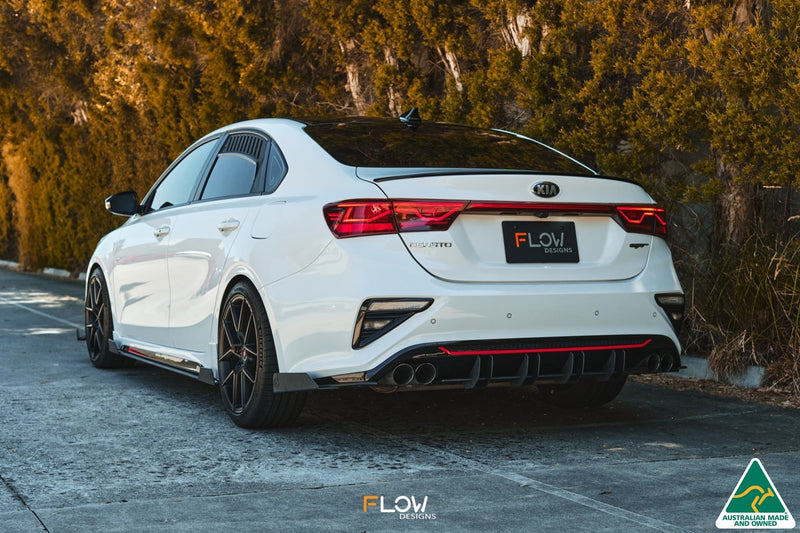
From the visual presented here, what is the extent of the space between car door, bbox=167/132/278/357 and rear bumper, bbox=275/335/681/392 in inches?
38.6

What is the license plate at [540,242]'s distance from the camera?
5277 mm

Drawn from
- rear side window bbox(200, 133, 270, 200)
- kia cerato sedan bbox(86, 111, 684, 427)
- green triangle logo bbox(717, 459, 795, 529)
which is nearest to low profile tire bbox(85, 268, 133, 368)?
rear side window bbox(200, 133, 270, 200)

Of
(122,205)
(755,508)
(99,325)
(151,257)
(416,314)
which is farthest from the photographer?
(99,325)

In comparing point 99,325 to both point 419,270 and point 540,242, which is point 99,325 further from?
point 540,242

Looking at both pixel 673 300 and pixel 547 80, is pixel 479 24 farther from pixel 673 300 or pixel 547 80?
pixel 673 300

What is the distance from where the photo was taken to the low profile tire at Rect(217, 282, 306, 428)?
560 cm

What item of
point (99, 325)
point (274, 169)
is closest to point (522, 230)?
point (274, 169)

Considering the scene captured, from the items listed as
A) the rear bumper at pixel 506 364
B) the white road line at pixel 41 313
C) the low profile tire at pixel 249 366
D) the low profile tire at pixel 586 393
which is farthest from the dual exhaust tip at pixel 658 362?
the white road line at pixel 41 313

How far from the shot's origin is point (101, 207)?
20031 millimetres

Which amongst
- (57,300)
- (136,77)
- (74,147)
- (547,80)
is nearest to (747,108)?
(547,80)

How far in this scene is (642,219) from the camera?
18.4ft

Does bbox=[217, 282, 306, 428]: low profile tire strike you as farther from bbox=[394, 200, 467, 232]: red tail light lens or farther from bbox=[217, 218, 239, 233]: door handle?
bbox=[394, 200, 467, 232]: red tail light lens

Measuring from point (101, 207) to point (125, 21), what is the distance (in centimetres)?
449

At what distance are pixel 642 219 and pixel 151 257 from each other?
325cm
